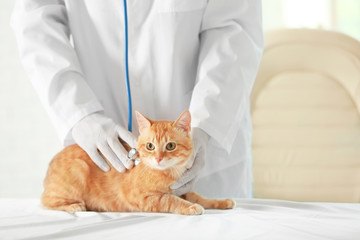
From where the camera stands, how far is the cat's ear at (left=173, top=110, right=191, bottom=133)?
41.0 inches

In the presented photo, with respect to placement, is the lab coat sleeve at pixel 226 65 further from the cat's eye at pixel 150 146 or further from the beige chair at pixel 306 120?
the beige chair at pixel 306 120

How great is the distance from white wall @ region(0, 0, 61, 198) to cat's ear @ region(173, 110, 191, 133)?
69.0 inches

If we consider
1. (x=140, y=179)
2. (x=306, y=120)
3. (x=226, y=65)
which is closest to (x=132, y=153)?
(x=140, y=179)

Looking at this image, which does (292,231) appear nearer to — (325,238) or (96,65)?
(325,238)

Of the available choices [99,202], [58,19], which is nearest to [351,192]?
[99,202]

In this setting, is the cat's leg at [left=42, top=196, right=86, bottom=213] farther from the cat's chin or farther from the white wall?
the white wall

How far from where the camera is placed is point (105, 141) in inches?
46.5

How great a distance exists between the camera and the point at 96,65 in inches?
53.5

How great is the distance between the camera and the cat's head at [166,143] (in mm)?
1037

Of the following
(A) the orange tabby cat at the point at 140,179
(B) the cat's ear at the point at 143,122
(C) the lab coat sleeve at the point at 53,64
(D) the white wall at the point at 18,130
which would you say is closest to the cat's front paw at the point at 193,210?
(A) the orange tabby cat at the point at 140,179

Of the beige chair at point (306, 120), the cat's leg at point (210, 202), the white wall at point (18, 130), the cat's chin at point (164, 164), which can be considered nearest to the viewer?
the cat's chin at point (164, 164)

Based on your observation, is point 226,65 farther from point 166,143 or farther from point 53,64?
point 53,64

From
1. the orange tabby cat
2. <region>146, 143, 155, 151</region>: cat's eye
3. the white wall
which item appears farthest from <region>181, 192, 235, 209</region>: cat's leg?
the white wall

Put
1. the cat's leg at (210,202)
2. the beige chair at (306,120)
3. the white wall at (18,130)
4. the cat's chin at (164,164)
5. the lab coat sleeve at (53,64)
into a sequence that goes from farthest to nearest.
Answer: the white wall at (18,130) → the beige chair at (306,120) → the lab coat sleeve at (53,64) → the cat's leg at (210,202) → the cat's chin at (164,164)
